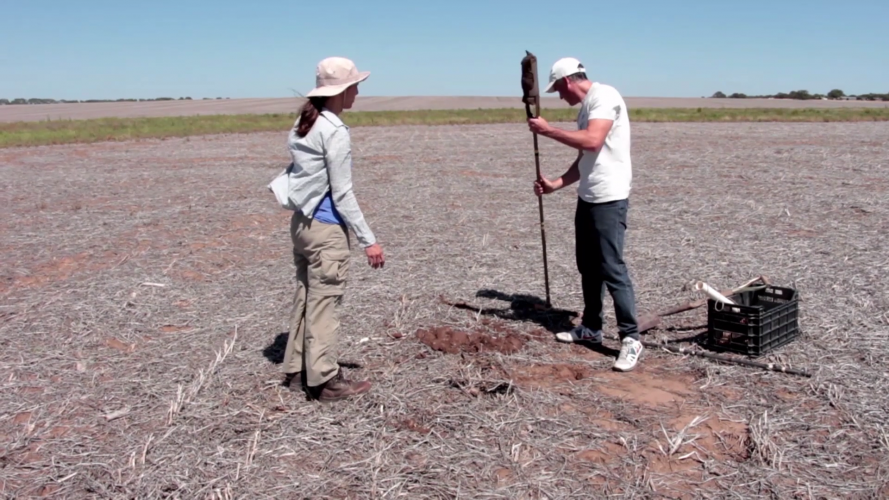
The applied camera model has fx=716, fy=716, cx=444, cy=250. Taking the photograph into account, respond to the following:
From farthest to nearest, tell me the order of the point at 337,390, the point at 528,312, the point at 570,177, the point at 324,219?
the point at 528,312 < the point at 570,177 < the point at 337,390 < the point at 324,219

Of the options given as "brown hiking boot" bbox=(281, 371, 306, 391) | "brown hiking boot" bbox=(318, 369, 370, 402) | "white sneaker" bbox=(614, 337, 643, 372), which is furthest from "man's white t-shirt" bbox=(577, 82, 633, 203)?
"brown hiking boot" bbox=(281, 371, 306, 391)

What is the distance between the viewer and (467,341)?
562cm

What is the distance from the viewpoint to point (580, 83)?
5047mm

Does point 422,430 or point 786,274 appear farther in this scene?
point 786,274

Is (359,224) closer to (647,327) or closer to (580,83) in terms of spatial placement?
(580,83)

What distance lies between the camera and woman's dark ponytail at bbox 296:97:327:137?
425 cm

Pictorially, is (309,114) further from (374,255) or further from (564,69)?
(564,69)

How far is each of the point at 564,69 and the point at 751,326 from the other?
2.24 meters

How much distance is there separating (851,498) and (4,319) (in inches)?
265

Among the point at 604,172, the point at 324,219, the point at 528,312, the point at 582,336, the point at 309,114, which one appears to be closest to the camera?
the point at 309,114

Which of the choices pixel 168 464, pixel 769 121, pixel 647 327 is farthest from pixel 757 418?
pixel 769 121

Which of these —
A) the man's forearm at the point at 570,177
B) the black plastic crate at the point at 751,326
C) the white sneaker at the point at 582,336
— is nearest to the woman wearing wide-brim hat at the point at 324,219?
the white sneaker at the point at 582,336

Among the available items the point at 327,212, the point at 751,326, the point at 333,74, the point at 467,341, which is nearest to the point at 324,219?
the point at 327,212

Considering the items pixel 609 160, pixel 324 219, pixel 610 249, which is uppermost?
pixel 609 160
